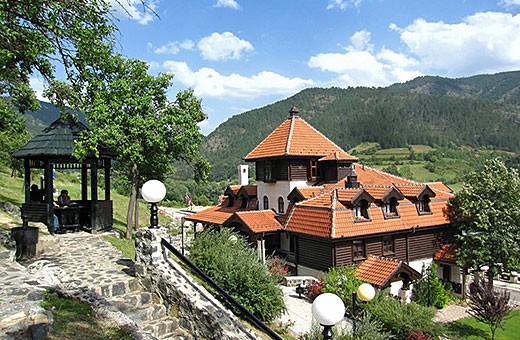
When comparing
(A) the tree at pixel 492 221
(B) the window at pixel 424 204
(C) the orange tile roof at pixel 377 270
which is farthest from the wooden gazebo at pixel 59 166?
(A) the tree at pixel 492 221

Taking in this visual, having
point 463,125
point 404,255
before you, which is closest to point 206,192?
point 404,255

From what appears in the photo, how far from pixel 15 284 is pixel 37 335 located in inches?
81.3

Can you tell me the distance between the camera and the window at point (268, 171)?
940 inches

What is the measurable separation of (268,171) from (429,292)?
1152cm

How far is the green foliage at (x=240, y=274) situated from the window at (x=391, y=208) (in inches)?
428

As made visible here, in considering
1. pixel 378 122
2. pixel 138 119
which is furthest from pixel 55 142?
pixel 378 122

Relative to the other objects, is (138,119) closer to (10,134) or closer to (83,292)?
(83,292)

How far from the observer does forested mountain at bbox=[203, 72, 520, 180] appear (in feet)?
402

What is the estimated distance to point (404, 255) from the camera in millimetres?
19672

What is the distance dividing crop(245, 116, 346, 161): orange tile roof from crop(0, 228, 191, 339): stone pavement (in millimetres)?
14992

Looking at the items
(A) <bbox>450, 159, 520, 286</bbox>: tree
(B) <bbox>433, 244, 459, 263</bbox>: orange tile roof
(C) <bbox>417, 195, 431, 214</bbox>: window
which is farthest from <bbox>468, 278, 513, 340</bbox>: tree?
(C) <bbox>417, 195, 431, 214</bbox>: window

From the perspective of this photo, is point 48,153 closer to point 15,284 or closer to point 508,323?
point 15,284

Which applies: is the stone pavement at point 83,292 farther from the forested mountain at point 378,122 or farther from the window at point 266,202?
the forested mountain at point 378,122

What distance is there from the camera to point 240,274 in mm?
9758
